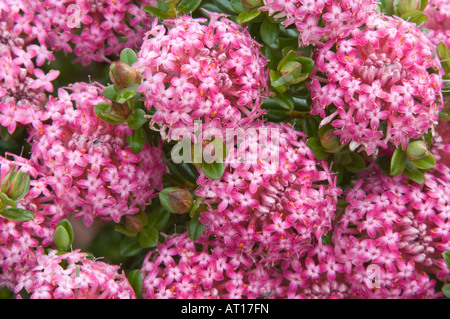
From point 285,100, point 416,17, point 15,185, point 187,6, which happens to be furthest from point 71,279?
point 416,17

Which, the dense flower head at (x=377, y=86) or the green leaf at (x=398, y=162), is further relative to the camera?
the green leaf at (x=398, y=162)

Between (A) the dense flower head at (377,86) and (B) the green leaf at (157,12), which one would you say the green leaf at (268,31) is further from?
(B) the green leaf at (157,12)

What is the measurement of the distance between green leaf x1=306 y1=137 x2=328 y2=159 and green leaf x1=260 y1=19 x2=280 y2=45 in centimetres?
38

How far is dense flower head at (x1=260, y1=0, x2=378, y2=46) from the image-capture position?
1.55 m

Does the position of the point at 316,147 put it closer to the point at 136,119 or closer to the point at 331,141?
the point at 331,141

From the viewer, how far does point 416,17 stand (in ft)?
5.98

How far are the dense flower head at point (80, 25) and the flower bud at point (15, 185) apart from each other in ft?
1.65

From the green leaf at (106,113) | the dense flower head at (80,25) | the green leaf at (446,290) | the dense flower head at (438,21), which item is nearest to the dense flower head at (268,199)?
the green leaf at (106,113)

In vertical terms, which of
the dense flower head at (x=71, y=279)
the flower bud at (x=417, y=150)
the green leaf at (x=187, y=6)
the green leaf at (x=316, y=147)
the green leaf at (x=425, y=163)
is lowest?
the dense flower head at (x=71, y=279)

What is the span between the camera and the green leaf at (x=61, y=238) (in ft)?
5.37

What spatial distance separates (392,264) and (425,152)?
400 mm
